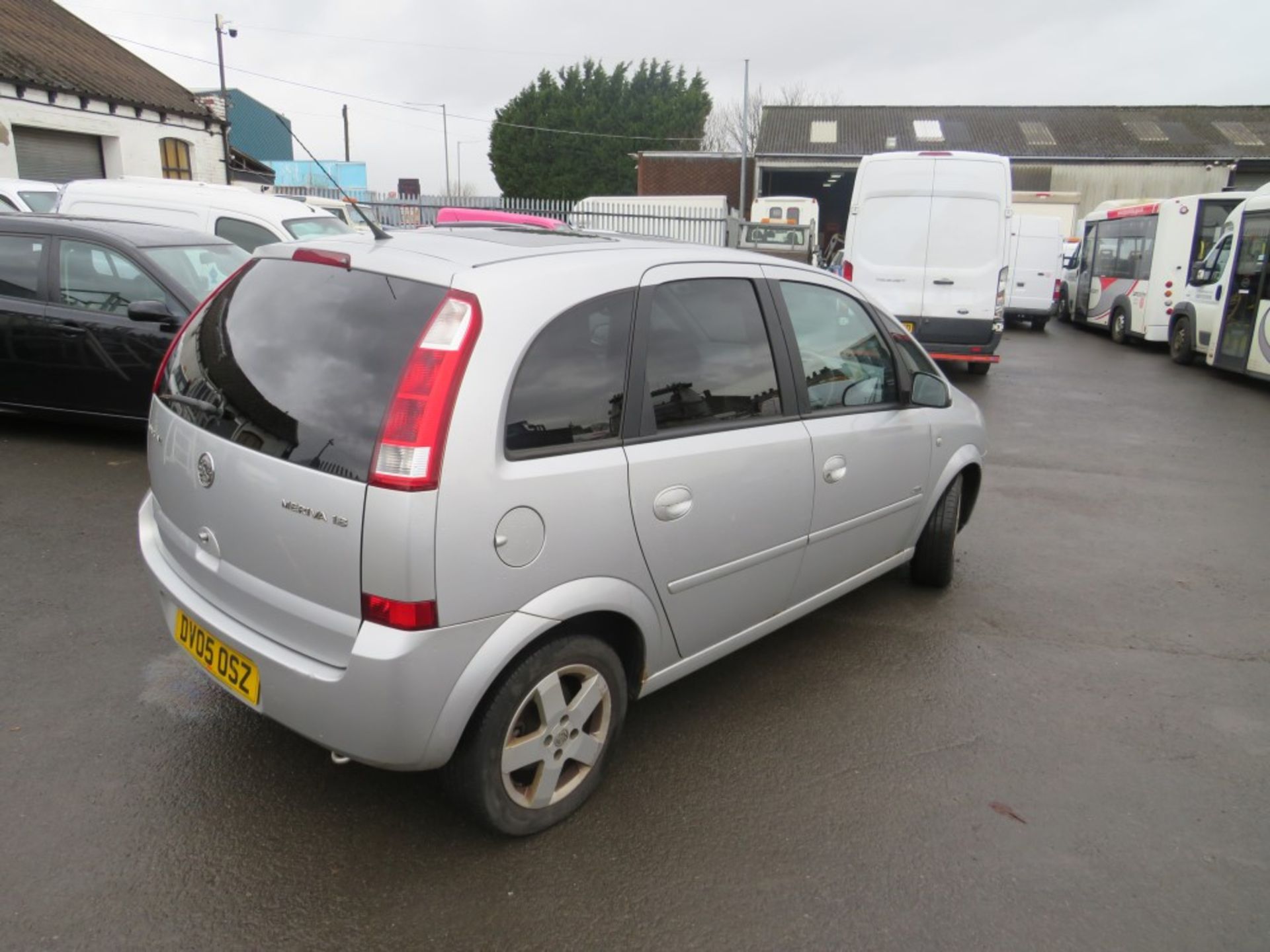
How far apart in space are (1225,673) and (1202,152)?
135 ft

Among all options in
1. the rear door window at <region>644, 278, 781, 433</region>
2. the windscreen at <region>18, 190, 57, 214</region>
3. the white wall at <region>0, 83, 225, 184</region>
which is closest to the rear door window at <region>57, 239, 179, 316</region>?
the rear door window at <region>644, 278, 781, 433</region>

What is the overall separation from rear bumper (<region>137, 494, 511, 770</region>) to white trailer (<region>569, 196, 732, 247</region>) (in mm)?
23545

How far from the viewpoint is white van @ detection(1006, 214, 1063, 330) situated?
19297 millimetres

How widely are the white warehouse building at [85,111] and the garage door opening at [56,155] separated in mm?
17

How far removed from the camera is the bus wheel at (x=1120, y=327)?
17484 millimetres

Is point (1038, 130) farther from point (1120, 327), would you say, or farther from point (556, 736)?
point (556, 736)

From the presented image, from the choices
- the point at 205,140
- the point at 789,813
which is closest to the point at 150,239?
the point at 789,813

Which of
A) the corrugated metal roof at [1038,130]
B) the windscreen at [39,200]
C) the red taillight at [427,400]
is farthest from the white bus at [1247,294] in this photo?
the corrugated metal roof at [1038,130]

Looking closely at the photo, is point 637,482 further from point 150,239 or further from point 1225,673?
point 150,239

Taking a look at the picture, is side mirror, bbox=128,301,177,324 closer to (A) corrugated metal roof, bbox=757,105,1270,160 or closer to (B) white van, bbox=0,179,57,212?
(B) white van, bbox=0,179,57,212

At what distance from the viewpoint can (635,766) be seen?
A: 3082 millimetres

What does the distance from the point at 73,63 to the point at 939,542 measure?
79.0 ft

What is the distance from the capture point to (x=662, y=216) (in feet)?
84.2

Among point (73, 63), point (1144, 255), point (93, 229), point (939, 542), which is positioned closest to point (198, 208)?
point (93, 229)
